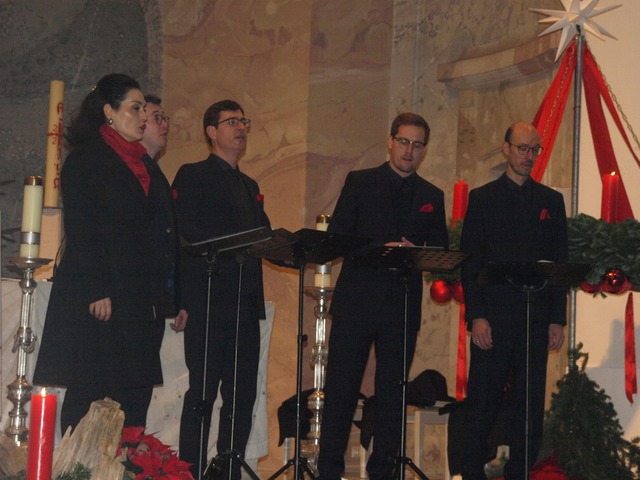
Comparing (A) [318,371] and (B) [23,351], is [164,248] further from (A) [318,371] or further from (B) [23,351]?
(A) [318,371]

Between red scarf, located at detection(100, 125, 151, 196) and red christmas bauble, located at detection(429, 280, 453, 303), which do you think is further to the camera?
red christmas bauble, located at detection(429, 280, 453, 303)

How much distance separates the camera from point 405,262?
384 cm

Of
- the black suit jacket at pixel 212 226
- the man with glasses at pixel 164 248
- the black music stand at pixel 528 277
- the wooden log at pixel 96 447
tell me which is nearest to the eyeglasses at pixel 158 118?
the black suit jacket at pixel 212 226

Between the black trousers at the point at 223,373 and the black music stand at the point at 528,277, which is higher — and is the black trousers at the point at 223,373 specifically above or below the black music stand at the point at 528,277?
below

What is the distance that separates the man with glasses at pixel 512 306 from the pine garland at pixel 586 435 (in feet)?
0.95

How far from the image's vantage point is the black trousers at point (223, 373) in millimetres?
4082

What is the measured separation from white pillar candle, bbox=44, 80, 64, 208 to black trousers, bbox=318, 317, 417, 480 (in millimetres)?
1698

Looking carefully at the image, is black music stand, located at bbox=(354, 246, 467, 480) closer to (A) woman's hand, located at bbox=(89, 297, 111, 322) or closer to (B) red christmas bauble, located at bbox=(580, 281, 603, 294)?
(B) red christmas bauble, located at bbox=(580, 281, 603, 294)

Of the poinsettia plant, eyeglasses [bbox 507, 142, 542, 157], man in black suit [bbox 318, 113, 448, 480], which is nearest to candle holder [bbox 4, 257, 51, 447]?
man in black suit [bbox 318, 113, 448, 480]

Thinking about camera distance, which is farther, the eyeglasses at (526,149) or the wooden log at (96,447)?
the eyeglasses at (526,149)

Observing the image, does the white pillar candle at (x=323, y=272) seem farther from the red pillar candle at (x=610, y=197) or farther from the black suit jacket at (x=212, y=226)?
the red pillar candle at (x=610, y=197)

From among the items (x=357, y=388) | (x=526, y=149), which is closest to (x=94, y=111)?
(x=357, y=388)

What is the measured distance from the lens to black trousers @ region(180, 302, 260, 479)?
13.4ft

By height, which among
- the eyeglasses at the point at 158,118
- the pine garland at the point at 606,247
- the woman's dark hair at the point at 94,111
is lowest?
the pine garland at the point at 606,247
